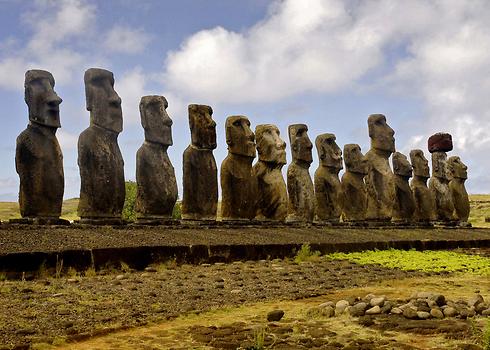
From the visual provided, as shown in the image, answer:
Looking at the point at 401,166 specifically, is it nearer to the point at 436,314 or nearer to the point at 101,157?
the point at 101,157

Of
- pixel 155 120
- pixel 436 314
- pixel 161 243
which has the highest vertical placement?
pixel 155 120

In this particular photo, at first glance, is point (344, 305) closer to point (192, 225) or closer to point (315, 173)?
point (192, 225)

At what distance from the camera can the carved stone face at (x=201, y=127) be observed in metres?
11.5

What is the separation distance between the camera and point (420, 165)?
18.4 metres

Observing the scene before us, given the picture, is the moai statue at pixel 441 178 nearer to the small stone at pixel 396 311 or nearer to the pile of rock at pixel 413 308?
the pile of rock at pixel 413 308

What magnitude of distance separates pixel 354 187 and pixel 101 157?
790 cm

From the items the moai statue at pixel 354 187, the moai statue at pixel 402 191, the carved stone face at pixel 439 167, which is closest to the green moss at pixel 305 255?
the moai statue at pixel 354 187

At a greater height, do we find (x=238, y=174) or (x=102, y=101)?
(x=102, y=101)

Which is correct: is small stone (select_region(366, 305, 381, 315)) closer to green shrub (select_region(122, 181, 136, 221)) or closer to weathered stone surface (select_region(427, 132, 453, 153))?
weathered stone surface (select_region(427, 132, 453, 153))

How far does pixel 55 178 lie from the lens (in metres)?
9.02

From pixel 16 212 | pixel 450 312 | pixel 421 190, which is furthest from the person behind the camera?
pixel 16 212

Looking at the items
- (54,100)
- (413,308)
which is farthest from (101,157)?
(413,308)

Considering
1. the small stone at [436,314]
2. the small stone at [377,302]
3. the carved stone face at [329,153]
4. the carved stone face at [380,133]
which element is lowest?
the small stone at [436,314]

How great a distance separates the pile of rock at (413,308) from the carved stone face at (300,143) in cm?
889
